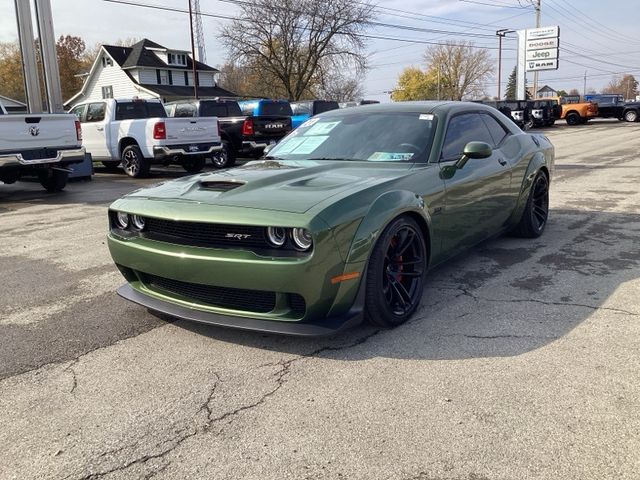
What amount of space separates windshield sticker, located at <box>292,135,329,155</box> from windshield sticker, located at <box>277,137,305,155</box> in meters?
0.06

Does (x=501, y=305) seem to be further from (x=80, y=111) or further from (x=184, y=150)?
(x=80, y=111)

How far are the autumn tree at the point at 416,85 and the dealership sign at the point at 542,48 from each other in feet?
144

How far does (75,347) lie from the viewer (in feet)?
11.7

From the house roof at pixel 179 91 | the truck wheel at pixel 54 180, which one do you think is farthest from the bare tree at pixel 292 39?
the truck wheel at pixel 54 180

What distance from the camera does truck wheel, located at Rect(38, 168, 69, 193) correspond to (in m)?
11.5

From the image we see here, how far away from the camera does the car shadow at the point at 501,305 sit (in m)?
3.41

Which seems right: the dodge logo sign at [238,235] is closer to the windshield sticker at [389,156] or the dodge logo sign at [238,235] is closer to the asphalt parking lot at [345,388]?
the asphalt parking lot at [345,388]

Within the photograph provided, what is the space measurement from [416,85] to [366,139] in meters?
99.5

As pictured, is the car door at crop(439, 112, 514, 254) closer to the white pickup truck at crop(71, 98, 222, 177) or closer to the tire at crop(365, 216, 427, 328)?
the tire at crop(365, 216, 427, 328)

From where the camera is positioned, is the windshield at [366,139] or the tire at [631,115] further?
the tire at [631,115]

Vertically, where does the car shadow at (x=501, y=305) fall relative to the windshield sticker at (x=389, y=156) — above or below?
below

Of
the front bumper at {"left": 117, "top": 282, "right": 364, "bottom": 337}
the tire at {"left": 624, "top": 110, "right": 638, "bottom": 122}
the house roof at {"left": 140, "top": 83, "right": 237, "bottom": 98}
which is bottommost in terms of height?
the front bumper at {"left": 117, "top": 282, "right": 364, "bottom": 337}

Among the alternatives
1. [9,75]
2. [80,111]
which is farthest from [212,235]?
[9,75]

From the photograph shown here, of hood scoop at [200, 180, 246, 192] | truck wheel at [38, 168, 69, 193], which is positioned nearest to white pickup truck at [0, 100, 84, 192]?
truck wheel at [38, 168, 69, 193]
